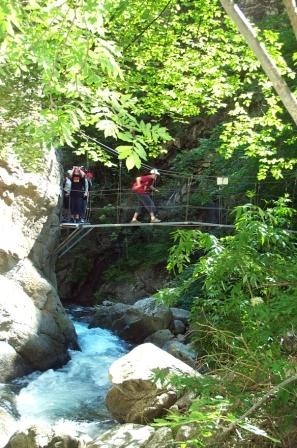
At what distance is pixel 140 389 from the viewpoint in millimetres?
5062

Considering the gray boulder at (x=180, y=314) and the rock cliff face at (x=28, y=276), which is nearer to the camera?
the rock cliff face at (x=28, y=276)

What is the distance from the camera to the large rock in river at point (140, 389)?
15.9ft

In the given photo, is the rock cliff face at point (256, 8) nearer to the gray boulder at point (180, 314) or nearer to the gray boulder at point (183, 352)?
the gray boulder at point (180, 314)

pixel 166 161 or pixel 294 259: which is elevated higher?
pixel 166 161

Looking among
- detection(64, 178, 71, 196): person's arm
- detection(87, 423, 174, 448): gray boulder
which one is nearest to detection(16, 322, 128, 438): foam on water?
detection(87, 423, 174, 448): gray boulder

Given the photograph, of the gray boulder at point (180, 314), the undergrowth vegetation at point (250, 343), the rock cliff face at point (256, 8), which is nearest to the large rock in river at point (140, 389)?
the undergrowth vegetation at point (250, 343)

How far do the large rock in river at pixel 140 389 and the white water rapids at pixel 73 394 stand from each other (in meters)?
0.36

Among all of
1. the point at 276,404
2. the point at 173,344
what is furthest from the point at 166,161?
the point at 276,404

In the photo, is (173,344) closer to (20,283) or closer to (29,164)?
(20,283)

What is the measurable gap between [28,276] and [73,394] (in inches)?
86.3

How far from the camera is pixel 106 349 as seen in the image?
8641 millimetres

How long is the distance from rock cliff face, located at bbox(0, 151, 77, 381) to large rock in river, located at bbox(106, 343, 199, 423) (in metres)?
1.99

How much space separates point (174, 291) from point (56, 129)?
79.0 inches

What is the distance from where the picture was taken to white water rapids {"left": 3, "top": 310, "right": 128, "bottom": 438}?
544cm
